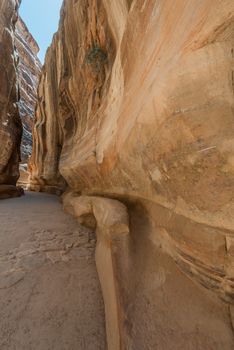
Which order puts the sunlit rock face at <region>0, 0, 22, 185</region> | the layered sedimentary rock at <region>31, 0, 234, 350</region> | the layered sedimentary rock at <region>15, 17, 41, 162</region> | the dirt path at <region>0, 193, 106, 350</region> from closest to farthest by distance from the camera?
the layered sedimentary rock at <region>31, 0, 234, 350</region> → the dirt path at <region>0, 193, 106, 350</region> → the sunlit rock face at <region>0, 0, 22, 185</region> → the layered sedimentary rock at <region>15, 17, 41, 162</region>

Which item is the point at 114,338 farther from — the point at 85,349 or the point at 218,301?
the point at 218,301

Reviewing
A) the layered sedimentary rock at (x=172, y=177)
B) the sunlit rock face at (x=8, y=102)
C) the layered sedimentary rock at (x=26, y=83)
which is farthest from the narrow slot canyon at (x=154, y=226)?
the layered sedimentary rock at (x=26, y=83)

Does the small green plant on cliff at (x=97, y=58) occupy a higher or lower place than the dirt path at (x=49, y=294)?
higher

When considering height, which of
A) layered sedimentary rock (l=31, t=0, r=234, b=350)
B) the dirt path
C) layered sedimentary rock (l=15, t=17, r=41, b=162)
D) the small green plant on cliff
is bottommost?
the dirt path

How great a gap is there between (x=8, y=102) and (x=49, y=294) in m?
7.90

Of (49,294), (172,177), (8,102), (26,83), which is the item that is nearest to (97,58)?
Result: (172,177)

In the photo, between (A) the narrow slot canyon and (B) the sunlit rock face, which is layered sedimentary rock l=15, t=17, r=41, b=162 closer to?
(B) the sunlit rock face

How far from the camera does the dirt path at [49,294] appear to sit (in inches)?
46.5

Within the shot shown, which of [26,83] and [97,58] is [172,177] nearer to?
[97,58]

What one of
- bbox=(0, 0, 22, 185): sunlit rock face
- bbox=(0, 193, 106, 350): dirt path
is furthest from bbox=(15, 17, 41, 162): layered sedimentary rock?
bbox=(0, 193, 106, 350): dirt path

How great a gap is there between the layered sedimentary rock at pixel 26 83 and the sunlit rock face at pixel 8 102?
15.8m

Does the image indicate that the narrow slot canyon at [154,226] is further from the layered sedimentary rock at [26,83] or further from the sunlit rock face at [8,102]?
the layered sedimentary rock at [26,83]

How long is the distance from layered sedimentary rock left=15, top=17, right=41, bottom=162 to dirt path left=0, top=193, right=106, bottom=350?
881 inches

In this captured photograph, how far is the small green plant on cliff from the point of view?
3.24m
